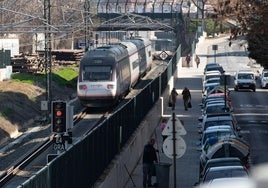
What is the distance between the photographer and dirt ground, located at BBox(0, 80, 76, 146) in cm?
4411

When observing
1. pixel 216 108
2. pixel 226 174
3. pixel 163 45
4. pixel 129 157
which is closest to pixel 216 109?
pixel 216 108

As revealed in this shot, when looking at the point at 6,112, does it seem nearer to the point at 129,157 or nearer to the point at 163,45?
the point at 129,157

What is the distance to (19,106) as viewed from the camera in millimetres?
51125

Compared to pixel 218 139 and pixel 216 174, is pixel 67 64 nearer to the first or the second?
pixel 218 139

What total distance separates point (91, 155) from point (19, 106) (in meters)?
31.9

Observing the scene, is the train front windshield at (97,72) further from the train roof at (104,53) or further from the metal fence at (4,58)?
the metal fence at (4,58)

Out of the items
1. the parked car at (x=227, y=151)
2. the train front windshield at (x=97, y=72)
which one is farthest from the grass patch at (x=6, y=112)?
the parked car at (x=227, y=151)

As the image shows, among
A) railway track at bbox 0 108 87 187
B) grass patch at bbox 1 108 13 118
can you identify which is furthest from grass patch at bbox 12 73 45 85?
railway track at bbox 0 108 87 187

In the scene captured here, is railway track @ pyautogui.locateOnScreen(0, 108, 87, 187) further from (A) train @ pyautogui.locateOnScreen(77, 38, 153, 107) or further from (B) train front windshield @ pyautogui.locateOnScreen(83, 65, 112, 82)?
(B) train front windshield @ pyautogui.locateOnScreen(83, 65, 112, 82)

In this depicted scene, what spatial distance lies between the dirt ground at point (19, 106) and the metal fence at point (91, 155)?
486 inches

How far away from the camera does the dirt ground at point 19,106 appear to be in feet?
145

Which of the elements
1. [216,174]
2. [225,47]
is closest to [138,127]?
[216,174]

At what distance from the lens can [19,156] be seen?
34.6 m

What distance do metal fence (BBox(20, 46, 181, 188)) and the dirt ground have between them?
1234 cm
